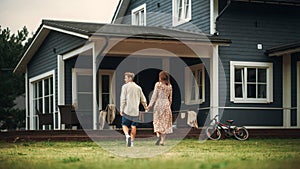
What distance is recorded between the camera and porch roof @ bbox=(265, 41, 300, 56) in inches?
865

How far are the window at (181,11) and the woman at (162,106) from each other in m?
9.22

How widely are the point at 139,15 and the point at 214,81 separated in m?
7.93

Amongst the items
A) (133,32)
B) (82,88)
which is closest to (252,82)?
(133,32)

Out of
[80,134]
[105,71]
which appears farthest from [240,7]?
[80,134]

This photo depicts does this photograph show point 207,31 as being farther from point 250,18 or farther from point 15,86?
point 15,86

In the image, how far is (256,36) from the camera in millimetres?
23672

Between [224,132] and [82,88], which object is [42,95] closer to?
[82,88]

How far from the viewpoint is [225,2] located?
75.9ft

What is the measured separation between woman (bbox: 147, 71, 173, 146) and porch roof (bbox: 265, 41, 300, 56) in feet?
24.4

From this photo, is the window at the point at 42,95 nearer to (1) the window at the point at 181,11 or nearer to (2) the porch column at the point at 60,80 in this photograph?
(2) the porch column at the point at 60,80

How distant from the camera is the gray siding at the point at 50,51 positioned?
2344 cm

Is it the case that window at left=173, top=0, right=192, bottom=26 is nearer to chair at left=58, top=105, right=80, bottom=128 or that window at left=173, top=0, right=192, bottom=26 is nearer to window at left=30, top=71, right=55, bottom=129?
window at left=30, top=71, right=55, bottom=129

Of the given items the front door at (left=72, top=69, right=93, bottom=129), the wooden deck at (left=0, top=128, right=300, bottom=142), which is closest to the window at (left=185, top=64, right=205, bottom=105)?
the front door at (left=72, top=69, right=93, bottom=129)

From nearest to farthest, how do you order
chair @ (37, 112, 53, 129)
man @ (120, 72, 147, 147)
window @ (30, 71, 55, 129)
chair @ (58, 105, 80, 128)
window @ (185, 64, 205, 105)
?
man @ (120, 72, 147, 147) < chair @ (58, 105, 80, 128) < window @ (185, 64, 205, 105) < chair @ (37, 112, 53, 129) < window @ (30, 71, 55, 129)
